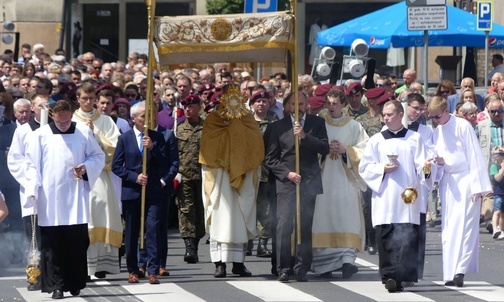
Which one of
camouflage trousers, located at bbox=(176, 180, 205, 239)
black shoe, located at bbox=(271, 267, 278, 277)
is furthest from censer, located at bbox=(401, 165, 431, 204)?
camouflage trousers, located at bbox=(176, 180, 205, 239)

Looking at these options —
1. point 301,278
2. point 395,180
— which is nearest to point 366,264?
point 301,278

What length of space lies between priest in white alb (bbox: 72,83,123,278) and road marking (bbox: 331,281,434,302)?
→ 232 cm

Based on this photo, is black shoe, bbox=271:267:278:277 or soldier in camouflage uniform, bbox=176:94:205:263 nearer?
black shoe, bbox=271:267:278:277

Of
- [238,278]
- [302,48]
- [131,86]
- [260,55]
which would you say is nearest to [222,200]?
[238,278]

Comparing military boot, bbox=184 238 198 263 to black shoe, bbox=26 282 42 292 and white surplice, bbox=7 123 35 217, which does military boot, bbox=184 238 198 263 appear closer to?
black shoe, bbox=26 282 42 292

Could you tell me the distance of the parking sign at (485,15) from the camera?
2323 centimetres

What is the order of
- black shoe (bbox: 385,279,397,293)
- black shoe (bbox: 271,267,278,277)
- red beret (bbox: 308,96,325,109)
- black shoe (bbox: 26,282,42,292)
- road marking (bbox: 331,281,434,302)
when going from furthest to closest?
→ 1. red beret (bbox: 308,96,325,109)
2. black shoe (bbox: 271,267,278,277)
3. black shoe (bbox: 26,282,42,292)
4. black shoe (bbox: 385,279,397,293)
5. road marking (bbox: 331,281,434,302)

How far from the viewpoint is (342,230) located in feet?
48.5

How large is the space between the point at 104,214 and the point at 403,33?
36.7 feet

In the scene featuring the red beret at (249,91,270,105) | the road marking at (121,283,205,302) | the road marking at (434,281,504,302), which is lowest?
the road marking at (121,283,205,302)

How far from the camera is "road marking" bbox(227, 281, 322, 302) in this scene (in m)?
12.9

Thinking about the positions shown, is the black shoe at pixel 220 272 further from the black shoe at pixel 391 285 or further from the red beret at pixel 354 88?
the red beret at pixel 354 88

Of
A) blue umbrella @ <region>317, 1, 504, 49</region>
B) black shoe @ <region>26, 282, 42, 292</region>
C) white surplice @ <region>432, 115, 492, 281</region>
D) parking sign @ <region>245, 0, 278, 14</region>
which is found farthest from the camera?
blue umbrella @ <region>317, 1, 504, 49</region>

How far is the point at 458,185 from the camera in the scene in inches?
557
